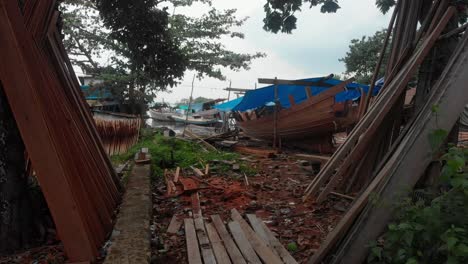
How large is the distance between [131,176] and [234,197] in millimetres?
1722

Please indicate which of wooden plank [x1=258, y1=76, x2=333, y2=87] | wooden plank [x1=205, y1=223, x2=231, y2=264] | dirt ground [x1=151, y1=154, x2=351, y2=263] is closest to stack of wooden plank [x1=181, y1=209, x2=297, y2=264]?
wooden plank [x1=205, y1=223, x2=231, y2=264]

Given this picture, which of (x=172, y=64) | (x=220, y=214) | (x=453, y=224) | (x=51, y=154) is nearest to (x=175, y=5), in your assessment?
(x=172, y=64)

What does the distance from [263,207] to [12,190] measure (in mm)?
3054

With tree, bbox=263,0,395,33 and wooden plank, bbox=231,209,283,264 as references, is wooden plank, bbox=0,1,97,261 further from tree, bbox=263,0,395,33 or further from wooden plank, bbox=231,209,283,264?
tree, bbox=263,0,395,33

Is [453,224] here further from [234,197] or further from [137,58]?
[137,58]

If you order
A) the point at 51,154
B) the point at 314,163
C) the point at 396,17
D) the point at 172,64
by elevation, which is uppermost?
the point at 396,17

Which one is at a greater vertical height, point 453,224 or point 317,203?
point 453,224

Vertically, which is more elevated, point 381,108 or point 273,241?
point 381,108

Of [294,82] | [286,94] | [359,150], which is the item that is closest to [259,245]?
[359,150]

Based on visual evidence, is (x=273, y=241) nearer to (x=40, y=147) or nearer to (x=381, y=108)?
(x=381, y=108)

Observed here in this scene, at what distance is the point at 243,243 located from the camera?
11.0ft

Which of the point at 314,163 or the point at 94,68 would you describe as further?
the point at 94,68

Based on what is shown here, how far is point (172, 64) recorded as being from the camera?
7152 millimetres

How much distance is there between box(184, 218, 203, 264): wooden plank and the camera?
3004 millimetres
